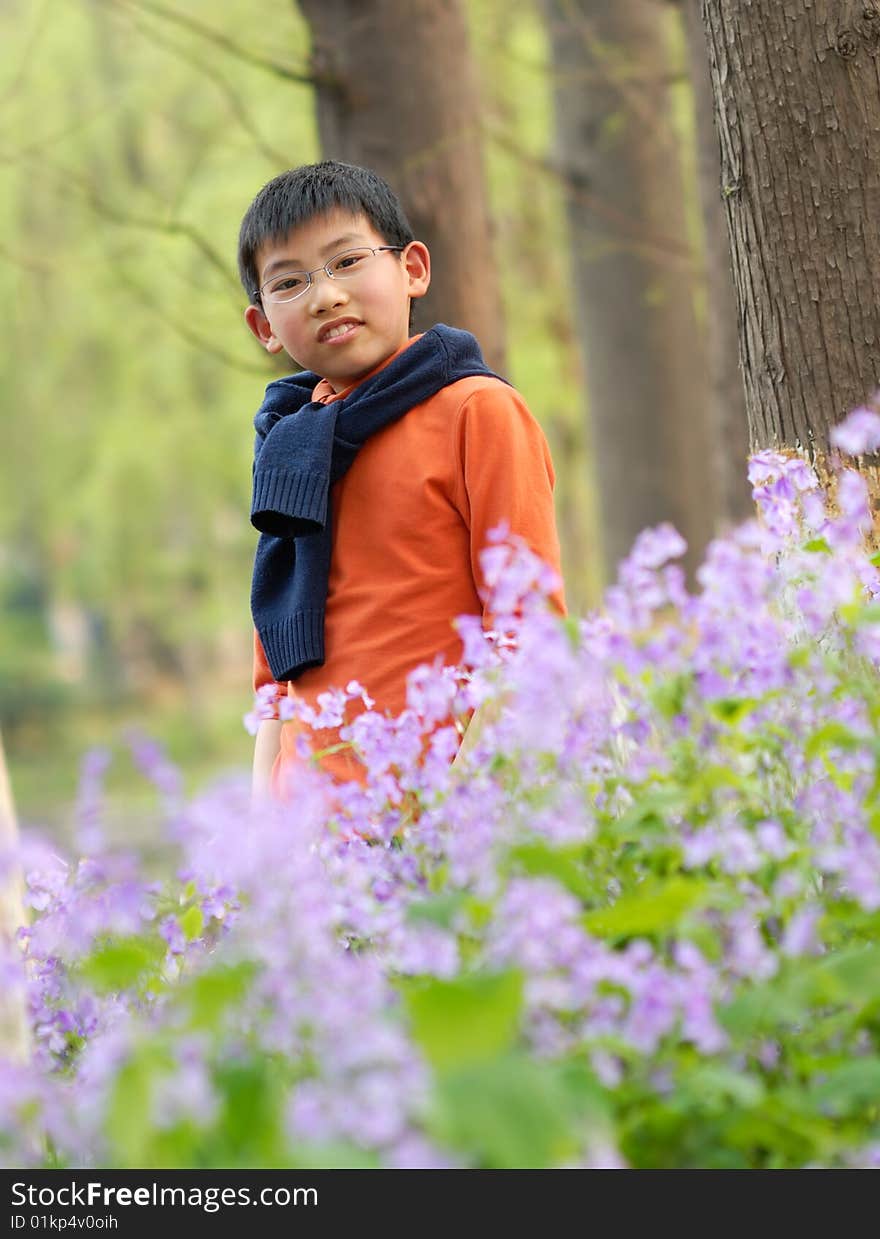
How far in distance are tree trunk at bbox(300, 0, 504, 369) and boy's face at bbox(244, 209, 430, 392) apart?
1.87 meters

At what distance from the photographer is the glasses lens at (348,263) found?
2.71 meters

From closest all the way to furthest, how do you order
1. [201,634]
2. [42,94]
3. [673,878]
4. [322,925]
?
[322,925]
[673,878]
[42,94]
[201,634]

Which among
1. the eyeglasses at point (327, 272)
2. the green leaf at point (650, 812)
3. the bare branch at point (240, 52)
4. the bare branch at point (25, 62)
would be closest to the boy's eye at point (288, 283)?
the eyeglasses at point (327, 272)

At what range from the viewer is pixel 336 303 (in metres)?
2.69

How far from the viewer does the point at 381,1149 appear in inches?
50.7

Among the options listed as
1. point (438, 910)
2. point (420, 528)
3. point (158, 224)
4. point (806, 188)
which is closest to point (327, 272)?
point (420, 528)

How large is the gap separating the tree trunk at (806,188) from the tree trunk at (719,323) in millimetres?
3223

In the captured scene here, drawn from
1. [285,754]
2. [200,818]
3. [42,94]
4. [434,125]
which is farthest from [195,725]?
[200,818]

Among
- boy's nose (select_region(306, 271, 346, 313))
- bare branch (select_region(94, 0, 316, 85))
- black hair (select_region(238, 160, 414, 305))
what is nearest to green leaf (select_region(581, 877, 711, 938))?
boy's nose (select_region(306, 271, 346, 313))

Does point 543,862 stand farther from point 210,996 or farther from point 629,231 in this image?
point 629,231

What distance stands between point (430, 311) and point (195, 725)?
1778 centimetres

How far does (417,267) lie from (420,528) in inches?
21.6

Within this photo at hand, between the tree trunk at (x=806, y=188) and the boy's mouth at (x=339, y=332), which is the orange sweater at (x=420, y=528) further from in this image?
the tree trunk at (x=806, y=188)

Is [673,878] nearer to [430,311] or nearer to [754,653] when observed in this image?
[754,653]
